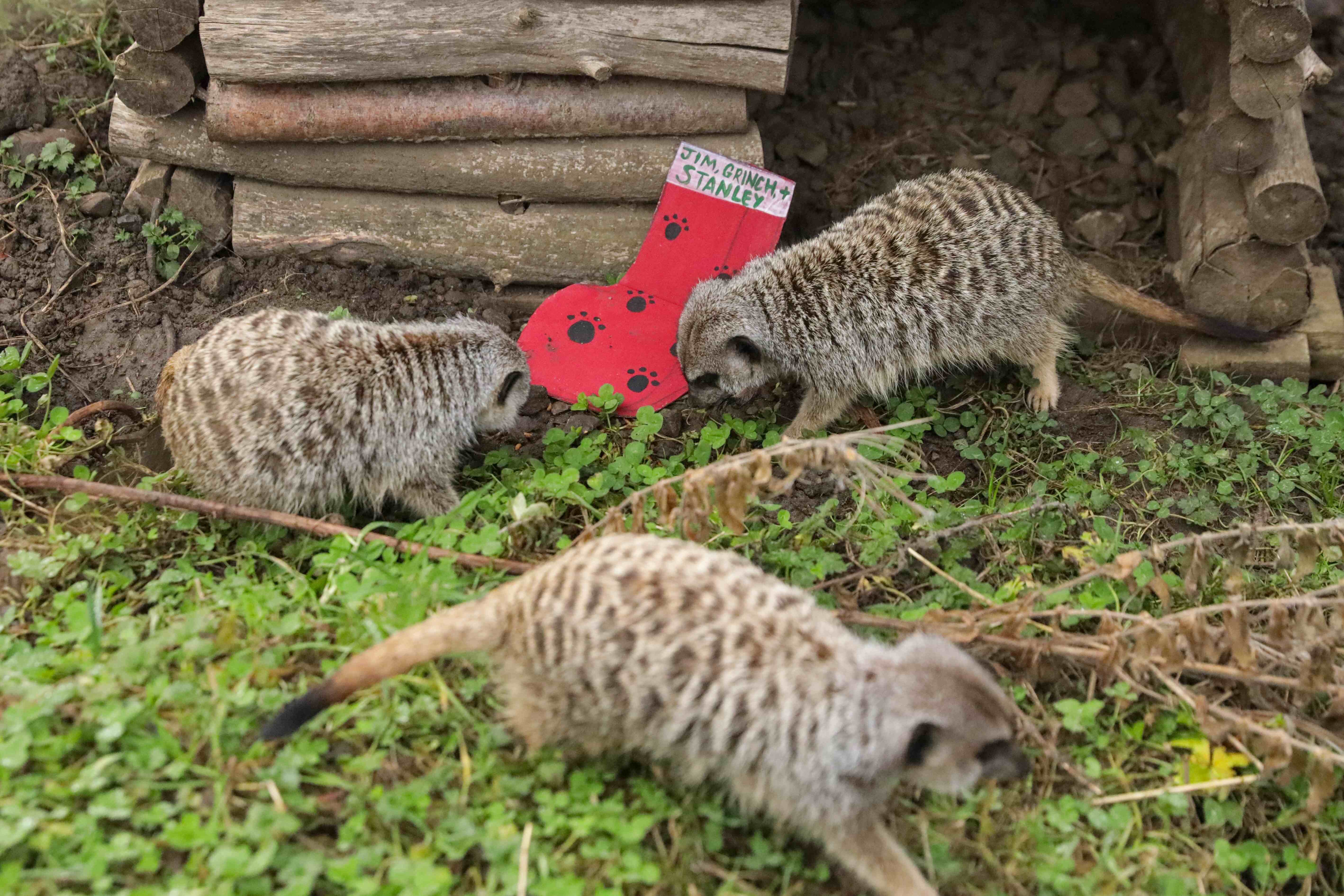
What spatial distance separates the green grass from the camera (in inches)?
92.3

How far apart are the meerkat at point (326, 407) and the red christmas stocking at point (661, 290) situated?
0.58 meters

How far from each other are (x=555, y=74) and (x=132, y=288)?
1871 millimetres

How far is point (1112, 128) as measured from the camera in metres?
5.09

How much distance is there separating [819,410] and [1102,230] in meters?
1.68

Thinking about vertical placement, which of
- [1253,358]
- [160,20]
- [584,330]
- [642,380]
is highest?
[160,20]

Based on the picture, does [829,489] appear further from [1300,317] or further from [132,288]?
[132,288]

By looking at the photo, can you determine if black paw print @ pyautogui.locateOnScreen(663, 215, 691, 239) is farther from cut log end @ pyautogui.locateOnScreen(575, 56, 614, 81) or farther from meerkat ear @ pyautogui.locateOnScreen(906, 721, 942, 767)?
meerkat ear @ pyautogui.locateOnScreen(906, 721, 942, 767)

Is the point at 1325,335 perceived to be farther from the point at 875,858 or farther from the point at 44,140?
the point at 44,140

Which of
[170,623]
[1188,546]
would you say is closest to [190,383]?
[170,623]

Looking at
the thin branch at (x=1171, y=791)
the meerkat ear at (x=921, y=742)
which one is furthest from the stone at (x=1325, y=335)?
the meerkat ear at (x=921, y=742)

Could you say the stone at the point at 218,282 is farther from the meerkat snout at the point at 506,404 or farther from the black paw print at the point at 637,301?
the black paw print at the point at 637,301

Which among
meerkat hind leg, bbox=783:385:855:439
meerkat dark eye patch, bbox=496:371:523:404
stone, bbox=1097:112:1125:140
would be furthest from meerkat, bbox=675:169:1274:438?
stone, bbox=1097:112:1125:140

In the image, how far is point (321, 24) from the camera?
3.91 meters

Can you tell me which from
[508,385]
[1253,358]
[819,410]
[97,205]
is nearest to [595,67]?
[508,385]
